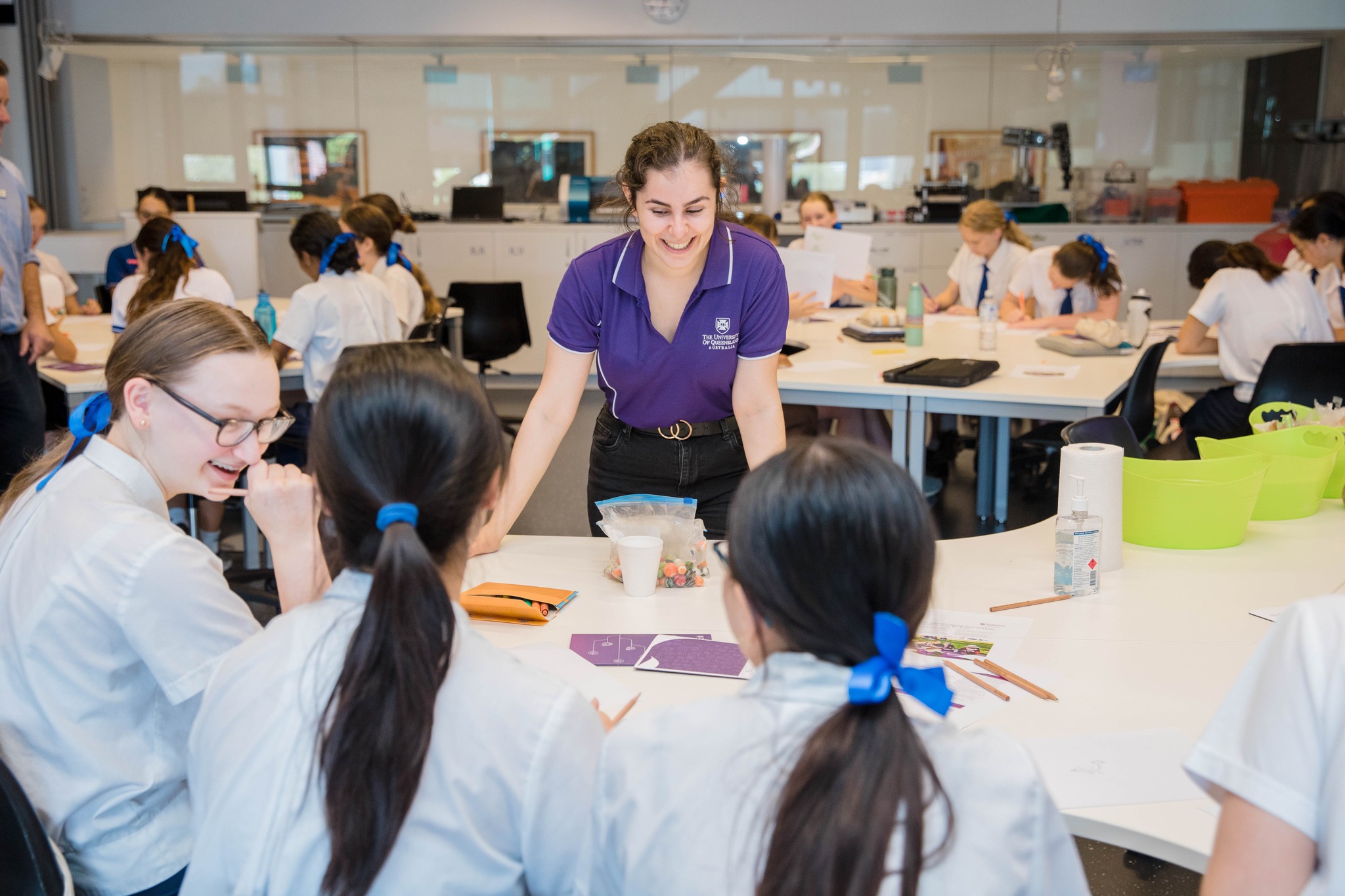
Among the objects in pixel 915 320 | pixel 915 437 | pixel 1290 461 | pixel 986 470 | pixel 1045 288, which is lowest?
pixel 986 470

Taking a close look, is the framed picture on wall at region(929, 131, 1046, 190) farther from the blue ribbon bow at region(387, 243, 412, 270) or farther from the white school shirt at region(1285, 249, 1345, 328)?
the blue ribbon bow at region(387, 243, 412, 270)

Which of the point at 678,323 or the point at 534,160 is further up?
the point at 534,160

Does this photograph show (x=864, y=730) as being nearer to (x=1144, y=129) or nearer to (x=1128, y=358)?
(x=1128, y=358)

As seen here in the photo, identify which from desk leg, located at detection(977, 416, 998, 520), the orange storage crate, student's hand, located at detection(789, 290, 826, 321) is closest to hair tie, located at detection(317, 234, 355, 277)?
student's hand, located at detection(789, 290, 826, 321)

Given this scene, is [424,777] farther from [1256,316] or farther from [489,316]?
[489,316]

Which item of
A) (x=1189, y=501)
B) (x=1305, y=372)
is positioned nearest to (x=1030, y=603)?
(x=1189, y=501)

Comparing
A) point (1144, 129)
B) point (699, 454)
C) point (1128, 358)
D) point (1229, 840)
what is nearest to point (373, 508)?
point (1229, 840)

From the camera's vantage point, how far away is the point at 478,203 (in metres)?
8.09

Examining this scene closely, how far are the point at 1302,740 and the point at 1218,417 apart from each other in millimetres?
3728

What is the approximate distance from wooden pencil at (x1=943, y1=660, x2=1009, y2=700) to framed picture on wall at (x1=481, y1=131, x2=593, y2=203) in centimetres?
758

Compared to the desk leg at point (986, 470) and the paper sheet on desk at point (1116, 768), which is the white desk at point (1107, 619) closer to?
the paper sheet on desk at point (1116, 768)

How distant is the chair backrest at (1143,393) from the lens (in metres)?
3.91

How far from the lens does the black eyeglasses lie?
1.49m

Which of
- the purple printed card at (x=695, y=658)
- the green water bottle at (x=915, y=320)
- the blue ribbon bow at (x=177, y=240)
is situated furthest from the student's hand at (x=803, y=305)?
the purple printed card at (x=695, y=658)
